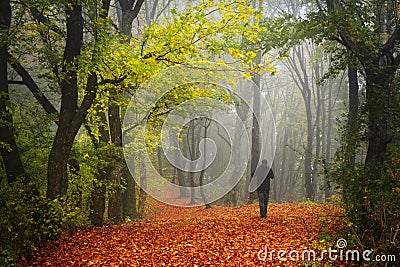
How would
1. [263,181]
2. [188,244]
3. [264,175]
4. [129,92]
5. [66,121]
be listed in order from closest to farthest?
[188,244] < [66,121] < [129,92] < [264,175] < [263,181]

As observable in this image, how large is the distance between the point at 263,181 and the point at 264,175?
11.3 inches

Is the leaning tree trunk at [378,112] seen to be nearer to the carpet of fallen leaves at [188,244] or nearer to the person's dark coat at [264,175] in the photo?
the carpet of fallen leaves at [188,244]

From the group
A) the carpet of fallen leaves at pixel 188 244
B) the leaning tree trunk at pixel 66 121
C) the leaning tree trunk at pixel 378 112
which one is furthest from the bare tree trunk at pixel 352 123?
the leaning tree trunk at pixel 66 121

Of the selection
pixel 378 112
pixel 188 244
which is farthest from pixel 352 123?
pixel 188 244

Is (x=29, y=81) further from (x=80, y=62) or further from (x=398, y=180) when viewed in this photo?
(x=398, y=180)

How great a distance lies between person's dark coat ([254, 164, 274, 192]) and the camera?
1125 cm

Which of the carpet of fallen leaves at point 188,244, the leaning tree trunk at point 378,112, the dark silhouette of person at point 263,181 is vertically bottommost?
the carpet of fallen leaves at point 188,244

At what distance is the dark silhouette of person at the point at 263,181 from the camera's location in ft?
37.0

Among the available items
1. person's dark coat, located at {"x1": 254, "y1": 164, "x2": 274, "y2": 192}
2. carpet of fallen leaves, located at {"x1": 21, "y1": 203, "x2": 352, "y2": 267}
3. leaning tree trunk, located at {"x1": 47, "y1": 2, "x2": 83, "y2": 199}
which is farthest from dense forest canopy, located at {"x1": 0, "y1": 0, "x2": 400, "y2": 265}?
person's dark coat, located at {"x1": 254, "y1": 164, "x2": 274, "y2": 192}

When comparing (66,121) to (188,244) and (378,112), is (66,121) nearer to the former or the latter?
(188,244)

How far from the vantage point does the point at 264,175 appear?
11234 mm

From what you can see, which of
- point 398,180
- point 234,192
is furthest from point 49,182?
point 234,192

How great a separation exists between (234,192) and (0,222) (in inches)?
846

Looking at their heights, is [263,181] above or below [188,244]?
above
